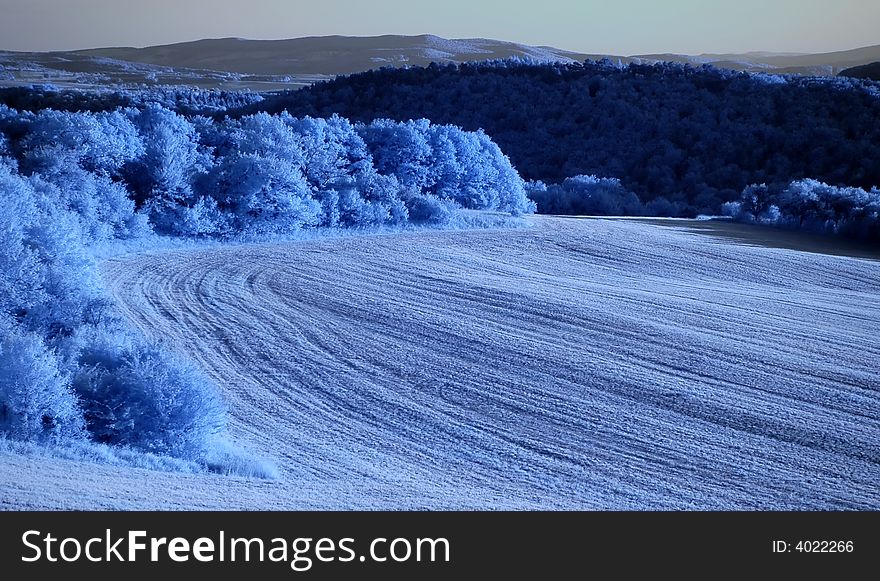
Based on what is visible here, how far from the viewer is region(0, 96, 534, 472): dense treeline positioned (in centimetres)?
877

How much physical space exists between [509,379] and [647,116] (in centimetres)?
4403

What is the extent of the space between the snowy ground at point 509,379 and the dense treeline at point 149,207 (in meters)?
0.97

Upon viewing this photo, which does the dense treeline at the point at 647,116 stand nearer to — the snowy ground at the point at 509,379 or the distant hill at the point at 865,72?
the distant hill at the point at 865,72

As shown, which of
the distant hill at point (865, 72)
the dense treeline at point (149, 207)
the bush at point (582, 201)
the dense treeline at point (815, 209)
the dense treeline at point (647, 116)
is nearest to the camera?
the dense treeline at point (149, 207)

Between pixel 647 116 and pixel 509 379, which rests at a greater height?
pixel 647 116

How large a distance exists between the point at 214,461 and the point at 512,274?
36.9 feet

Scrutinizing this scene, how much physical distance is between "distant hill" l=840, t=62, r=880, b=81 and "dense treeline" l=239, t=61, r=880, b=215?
5.97ft

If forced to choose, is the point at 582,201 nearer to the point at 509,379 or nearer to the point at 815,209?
the point at 815,209

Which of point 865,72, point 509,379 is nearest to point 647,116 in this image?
point 865,72

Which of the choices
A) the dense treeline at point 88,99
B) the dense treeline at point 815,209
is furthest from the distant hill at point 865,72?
the dense treeline at point 88,99

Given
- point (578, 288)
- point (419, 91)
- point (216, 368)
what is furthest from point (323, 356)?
point (419, 91)

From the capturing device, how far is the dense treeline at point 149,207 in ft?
28.8

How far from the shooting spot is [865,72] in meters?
54.6

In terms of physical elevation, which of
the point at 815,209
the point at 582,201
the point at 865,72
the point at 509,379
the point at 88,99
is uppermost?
the point at 865,72
